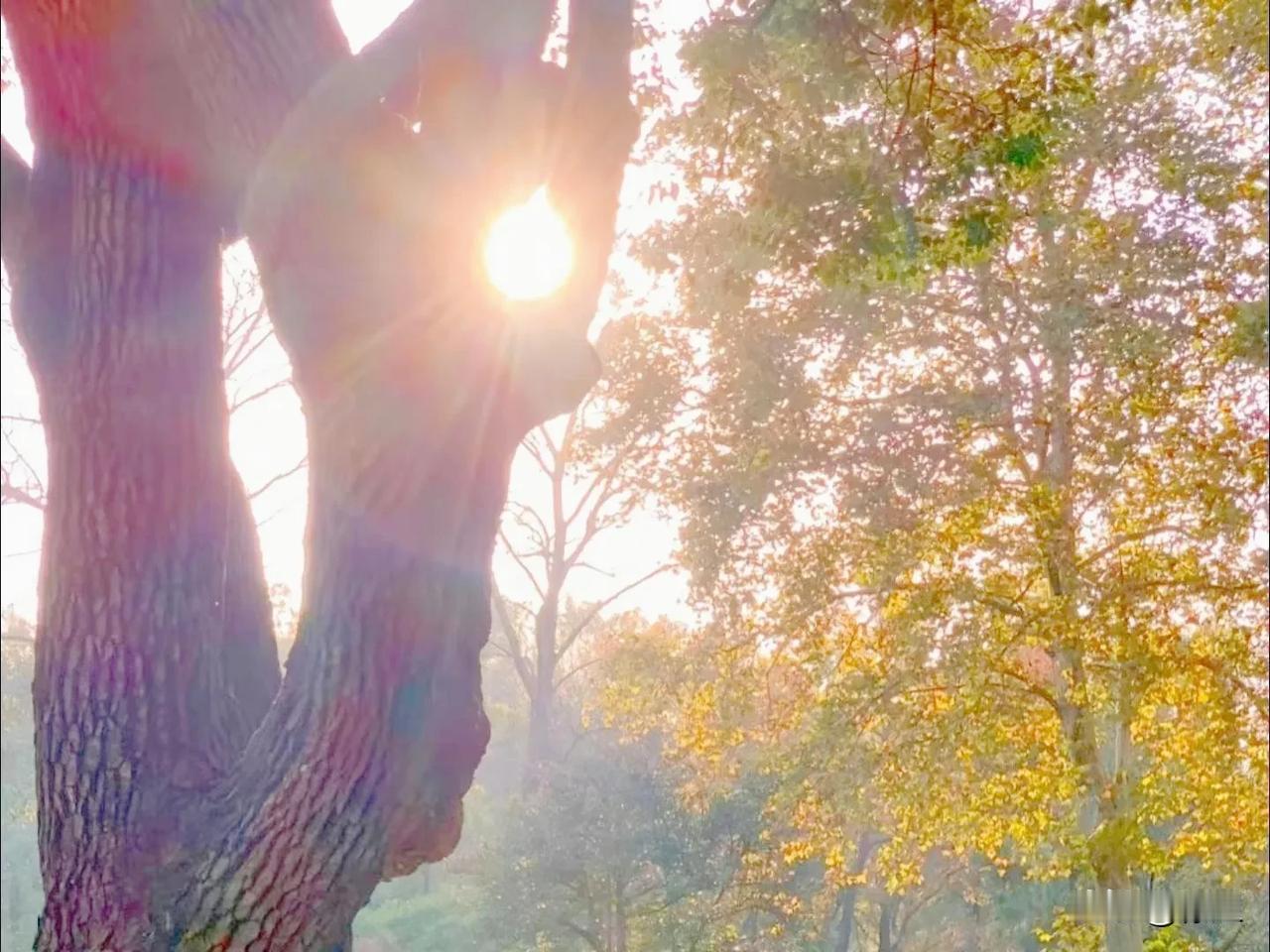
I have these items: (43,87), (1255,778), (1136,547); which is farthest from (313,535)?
(1136,547)

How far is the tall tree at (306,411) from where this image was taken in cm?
258

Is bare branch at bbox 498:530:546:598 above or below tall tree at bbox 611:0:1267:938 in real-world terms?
above

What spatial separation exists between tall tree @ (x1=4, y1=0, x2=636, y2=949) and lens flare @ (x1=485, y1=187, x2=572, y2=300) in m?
0.04

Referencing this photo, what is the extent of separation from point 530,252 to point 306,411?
606mm

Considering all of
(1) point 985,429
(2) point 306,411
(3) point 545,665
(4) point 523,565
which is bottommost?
(2) point 306,411

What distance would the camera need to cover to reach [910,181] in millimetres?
3777

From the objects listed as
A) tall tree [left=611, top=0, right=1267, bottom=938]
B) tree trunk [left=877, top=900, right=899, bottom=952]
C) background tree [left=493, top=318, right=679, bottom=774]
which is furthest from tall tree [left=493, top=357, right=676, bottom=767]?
tree trunk [left=877, top=900, right=899, bottom=952]

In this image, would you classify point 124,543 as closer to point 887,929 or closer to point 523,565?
point 887,929

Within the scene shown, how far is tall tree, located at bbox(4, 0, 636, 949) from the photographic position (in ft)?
8.47

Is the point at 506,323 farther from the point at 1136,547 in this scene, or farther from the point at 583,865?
the point at 583,865

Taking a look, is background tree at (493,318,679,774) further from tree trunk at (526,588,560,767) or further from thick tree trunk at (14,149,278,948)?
thick tree trunk at (14,149,278,948)

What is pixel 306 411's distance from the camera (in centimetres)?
273

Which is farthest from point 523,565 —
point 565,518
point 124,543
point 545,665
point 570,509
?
point 124,543

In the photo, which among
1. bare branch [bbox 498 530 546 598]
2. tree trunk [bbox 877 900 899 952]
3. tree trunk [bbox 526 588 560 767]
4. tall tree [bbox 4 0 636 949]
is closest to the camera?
tall tree [bbox 4 0 636 949]
